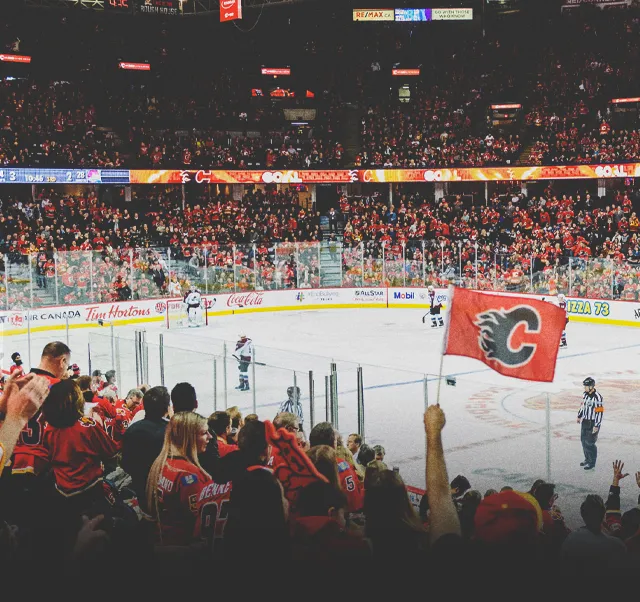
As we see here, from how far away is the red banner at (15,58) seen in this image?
40.9m

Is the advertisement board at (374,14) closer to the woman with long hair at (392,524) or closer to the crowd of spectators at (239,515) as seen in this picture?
the crowd of spectators at (239,515)

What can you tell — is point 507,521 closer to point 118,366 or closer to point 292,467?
point 292,467

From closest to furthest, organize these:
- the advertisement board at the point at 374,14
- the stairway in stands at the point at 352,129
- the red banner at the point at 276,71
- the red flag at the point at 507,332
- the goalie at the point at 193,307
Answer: the red flag at the point at 507,332
the goalie at the point at 193,307
the advertisement board at the point at 374,14
the stairway in stands at the point at 352,129
the red banner at the point at 276,71

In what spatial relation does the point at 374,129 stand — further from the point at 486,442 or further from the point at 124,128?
the point at 486,442

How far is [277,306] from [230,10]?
11.3 metres

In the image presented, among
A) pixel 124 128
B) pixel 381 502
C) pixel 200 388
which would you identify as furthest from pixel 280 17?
pixel 381 502

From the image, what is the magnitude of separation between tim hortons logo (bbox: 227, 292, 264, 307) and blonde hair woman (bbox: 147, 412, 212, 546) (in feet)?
92.4

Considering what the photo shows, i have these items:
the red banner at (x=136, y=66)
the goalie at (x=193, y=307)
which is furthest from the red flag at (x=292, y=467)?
the red banner at (x=136, y=66)

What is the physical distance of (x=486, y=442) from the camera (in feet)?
42.5

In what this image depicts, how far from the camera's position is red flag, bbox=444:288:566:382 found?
268 inches

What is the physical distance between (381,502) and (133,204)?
1562 inches

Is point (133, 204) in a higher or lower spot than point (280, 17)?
lower

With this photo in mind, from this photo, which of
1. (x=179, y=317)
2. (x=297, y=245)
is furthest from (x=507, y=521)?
(x=297, y=245)

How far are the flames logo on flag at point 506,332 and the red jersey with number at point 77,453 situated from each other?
2988mm
